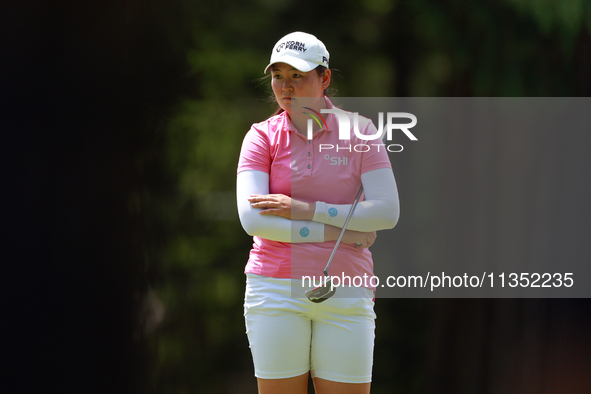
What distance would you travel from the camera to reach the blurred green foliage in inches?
116

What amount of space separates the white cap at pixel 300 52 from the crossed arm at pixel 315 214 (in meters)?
0.40

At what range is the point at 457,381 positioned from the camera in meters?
2.99

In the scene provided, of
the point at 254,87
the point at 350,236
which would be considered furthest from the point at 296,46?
the point at 254,87

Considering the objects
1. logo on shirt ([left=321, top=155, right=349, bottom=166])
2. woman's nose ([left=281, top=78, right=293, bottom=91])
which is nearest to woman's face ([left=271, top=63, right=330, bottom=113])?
woman's nose ([left=281, top=78, right=293, bottom=91])

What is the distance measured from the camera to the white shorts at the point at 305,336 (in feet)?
6.19

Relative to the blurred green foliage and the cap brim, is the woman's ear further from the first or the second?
the blurred green foliage

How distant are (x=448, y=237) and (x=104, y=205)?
1.69 meters

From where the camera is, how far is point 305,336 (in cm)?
191

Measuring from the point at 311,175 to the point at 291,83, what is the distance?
12.3 inches

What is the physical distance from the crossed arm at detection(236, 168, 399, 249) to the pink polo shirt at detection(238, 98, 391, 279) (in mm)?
40

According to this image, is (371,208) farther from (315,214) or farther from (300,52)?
(300,52)

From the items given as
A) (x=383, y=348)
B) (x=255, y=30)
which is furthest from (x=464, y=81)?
(x=383, y=348)

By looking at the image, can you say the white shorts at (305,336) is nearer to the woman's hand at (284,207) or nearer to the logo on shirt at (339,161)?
the woman's hand at (284,207)

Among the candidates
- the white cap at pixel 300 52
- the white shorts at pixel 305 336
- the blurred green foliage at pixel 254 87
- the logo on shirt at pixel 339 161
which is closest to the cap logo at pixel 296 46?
the white cap at pixel 300 52
